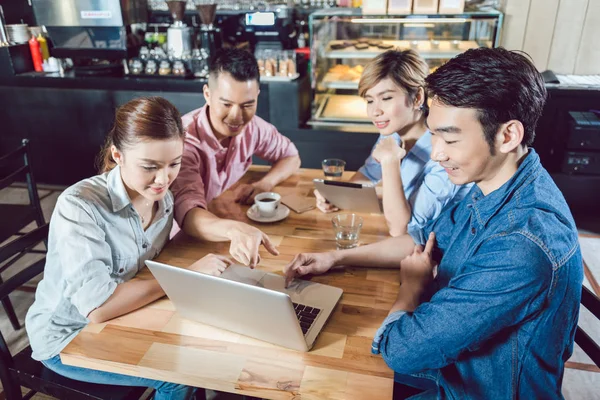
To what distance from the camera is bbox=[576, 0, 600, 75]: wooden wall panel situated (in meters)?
3.50

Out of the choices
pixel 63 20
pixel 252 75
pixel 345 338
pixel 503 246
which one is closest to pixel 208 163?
pixel 252 75

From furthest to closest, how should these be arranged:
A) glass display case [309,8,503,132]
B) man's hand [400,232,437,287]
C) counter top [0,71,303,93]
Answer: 1. counter top [0,71,303,93]
2. glass display case [309,8,503,132]
3. man's hand [400,232,437,287]

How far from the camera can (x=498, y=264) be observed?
3.25ft

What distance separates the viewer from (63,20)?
392 centimetres

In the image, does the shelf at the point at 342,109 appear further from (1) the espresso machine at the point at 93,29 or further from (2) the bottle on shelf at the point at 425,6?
(1) the espresso machine at the point at 93,29

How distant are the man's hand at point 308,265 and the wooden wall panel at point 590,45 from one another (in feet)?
10.6

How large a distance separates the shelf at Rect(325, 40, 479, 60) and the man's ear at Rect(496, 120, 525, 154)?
2355mm

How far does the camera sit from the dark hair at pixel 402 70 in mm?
1973

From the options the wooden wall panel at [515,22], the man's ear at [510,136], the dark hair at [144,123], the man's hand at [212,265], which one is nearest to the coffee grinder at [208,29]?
the wooden wall panel at [515,22]

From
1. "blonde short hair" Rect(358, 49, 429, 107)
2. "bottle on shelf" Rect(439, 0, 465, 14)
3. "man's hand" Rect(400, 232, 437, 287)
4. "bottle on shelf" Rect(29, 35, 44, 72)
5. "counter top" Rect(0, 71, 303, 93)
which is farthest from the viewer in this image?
"bottle on shelf" Rect(29, 35, 44, 72)

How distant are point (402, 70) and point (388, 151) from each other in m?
0.37

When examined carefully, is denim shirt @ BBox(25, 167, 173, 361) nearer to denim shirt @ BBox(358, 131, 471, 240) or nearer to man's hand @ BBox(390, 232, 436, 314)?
man's hand @ BBox(390, 232, 436, 314)

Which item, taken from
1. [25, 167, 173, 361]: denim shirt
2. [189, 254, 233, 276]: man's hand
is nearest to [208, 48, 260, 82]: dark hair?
[25, 167, 173, 361]: denim shirt

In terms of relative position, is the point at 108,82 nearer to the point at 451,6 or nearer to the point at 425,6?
the point at 425,6
